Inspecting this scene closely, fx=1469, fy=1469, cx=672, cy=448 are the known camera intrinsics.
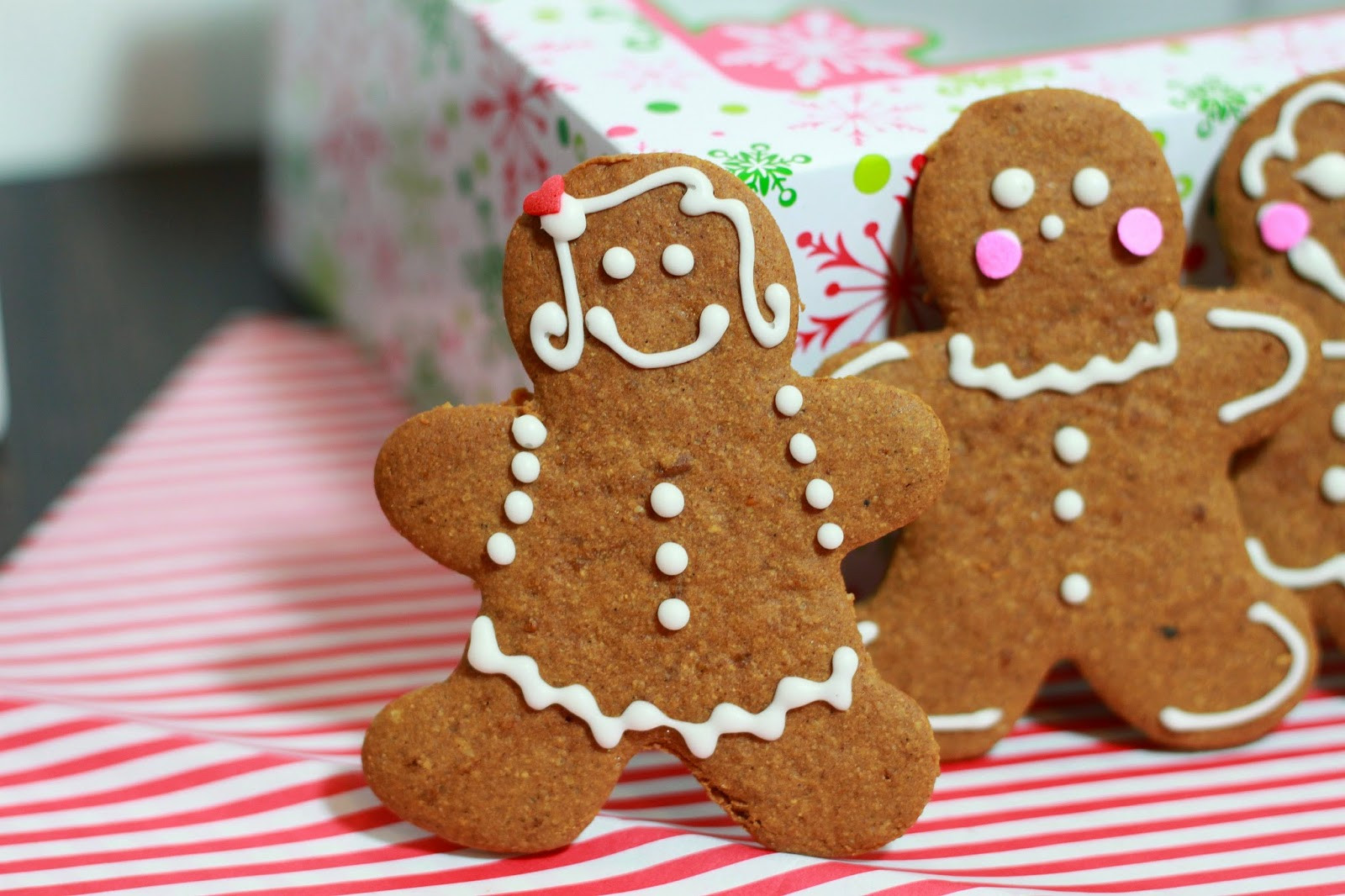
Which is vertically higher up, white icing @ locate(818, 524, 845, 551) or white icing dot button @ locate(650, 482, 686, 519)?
white icing dot button @ locate(650, 482, 686, 519)

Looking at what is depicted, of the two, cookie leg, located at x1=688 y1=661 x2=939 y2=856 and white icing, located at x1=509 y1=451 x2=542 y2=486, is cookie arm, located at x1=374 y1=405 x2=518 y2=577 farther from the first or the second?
cookie leg, located at x1=688 y1=661 x2=939 y2=856

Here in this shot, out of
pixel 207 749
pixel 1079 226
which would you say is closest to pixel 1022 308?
pixel 1079 226

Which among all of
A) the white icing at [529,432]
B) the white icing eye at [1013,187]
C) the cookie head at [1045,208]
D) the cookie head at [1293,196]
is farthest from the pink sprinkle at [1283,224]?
the white icing at [529,432]

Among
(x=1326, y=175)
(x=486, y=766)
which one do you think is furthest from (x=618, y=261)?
(x=1326, y=175)

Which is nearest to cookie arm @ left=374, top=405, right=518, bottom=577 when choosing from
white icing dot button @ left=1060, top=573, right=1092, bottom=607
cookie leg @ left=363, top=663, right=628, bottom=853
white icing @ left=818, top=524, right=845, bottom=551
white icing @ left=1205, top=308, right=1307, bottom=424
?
cookie leg @ left=363, top=663, right=628, bottom=853

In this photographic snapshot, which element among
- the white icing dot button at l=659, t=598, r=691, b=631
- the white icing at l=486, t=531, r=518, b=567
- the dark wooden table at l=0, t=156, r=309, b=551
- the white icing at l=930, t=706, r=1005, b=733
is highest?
the white icing at l=486, t=531, r=518, b=567

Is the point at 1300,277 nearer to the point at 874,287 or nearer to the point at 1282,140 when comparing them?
the point at 1282,140

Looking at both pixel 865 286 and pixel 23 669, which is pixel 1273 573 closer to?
pixel 865 286
